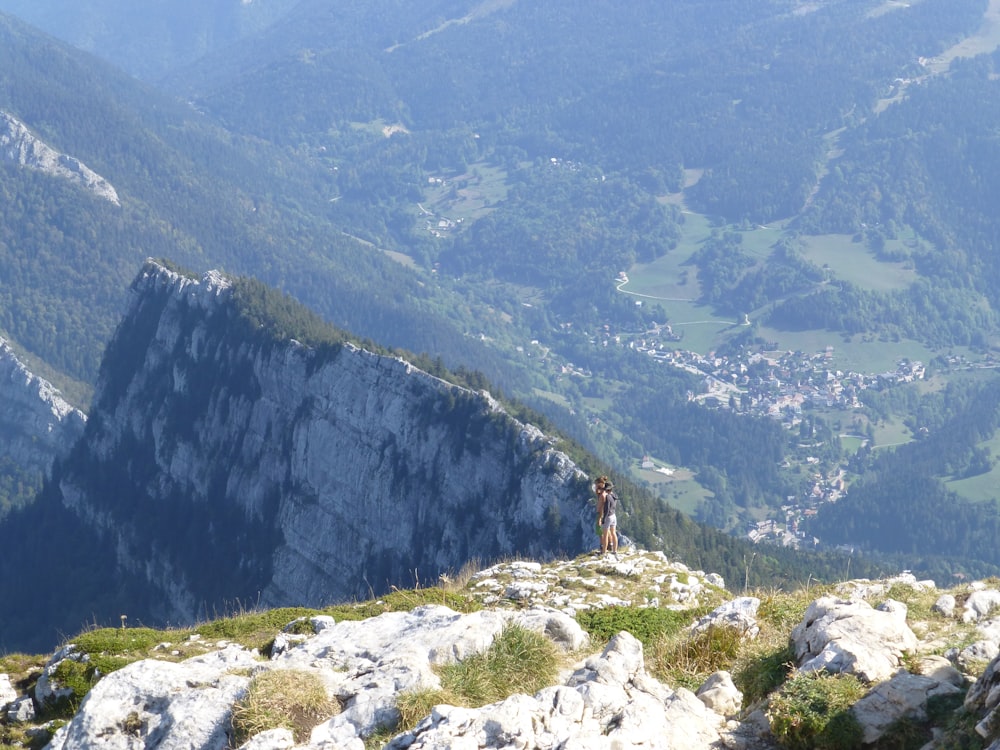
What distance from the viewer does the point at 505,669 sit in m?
29.5

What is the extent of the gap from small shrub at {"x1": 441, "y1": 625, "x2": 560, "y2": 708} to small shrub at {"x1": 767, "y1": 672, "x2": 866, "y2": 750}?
620cm

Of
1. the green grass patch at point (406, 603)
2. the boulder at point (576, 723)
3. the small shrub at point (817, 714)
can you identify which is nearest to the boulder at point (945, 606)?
the small shrub at point (817, 714)

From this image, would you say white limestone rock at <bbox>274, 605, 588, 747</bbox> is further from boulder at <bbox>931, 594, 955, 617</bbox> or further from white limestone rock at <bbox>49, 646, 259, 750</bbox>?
boulder at <bbox>931, 594, 955, 617</bbox>

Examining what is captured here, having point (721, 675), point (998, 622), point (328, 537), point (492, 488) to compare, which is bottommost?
point (328, 537)

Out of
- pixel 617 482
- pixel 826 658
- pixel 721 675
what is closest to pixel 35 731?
pixel 721 675

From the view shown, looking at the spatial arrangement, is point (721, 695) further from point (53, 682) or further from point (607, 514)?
point (607, 514)

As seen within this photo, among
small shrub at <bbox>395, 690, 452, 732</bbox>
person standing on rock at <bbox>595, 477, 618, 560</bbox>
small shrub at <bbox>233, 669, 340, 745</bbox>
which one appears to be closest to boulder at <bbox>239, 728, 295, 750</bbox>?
small shrub at <bbox>233, 669, 340, 745</bbox>

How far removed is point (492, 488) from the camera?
530 feet

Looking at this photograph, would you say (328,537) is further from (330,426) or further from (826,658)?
(826,658)

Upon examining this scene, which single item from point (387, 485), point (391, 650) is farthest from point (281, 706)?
point (387, 485)

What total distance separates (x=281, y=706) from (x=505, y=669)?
5243mm

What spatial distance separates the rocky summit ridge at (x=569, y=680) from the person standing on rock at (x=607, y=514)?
11.7 meters

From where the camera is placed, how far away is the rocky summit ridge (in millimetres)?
24359

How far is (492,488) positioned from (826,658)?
445 ft
